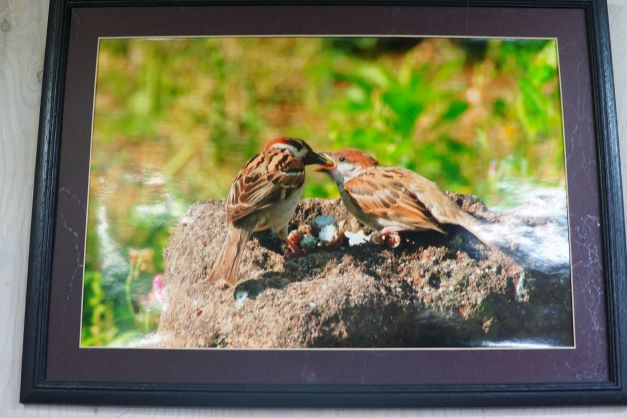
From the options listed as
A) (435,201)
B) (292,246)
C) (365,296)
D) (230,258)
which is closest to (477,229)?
(435,201)

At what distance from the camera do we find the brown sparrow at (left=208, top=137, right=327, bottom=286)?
113 centimetres

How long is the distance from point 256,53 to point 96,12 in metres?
0.37

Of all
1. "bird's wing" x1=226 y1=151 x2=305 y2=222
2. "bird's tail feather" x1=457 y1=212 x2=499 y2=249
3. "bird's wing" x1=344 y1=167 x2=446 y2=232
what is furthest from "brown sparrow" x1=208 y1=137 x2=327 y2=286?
"bird's tail feather" x1=457 y1=212 x2=499 y2=249

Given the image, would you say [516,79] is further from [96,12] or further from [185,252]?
[96,12]

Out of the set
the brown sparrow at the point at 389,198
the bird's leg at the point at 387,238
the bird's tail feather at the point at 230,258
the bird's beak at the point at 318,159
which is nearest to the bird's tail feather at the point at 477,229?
the brown sparrow at the point at 389,198

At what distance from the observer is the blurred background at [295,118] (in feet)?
3.76

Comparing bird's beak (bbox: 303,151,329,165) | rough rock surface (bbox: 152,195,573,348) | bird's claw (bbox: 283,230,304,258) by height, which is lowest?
rough rock surface (bbox: 152,195,573,348)

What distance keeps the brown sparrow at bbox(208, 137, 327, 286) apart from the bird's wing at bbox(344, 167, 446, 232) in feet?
0.33

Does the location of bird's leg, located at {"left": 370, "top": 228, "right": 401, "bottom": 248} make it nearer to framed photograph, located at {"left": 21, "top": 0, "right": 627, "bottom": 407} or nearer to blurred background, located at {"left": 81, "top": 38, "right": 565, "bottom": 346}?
framed photograph, located at {"left": 21, "top": 0, "right": 627, "bottom": 407}

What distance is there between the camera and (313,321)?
110 centimetres

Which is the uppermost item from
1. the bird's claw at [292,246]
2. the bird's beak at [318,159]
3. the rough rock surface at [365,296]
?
the bird's beak at [318,159]

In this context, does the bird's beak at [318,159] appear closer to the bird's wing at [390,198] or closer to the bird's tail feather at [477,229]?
the bird's wing at [390,198]

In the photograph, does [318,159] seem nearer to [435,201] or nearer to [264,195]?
[264,195]

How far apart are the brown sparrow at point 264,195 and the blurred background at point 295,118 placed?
3 cm
